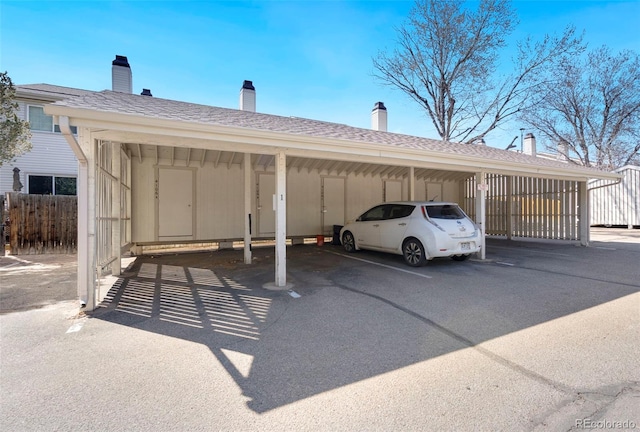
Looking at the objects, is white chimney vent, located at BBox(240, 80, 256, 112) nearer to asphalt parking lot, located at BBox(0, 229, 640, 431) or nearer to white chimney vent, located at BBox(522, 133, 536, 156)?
asphalt parking lot, located at BBox(0, 229, 640, 431)

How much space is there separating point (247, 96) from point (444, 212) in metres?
7.83

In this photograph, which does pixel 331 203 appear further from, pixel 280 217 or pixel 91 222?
pixel 91 222

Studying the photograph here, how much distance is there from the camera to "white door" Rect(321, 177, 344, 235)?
1298cm

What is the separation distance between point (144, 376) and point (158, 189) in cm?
841

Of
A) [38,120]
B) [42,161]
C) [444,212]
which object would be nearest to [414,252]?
[444,212]

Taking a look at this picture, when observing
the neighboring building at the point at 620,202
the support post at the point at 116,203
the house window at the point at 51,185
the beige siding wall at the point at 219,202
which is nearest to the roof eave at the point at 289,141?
the support post at the point at 116,203

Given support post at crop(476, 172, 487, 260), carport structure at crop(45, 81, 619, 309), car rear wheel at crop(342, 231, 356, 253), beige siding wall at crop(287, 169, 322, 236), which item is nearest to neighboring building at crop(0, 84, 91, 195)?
carport structure at crop(45, 81, 619, 309)

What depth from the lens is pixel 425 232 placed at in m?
7.29

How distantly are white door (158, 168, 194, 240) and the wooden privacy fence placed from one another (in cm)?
292

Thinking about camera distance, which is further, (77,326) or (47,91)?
(47,91)

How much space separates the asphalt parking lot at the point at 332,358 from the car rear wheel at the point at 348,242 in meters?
3.78

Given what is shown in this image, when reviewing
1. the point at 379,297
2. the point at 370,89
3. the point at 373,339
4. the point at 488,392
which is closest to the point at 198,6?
the point at 379,297

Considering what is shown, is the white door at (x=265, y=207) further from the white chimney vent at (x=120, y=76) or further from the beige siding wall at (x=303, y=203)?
the white chimney vent at (x=120, y=76)

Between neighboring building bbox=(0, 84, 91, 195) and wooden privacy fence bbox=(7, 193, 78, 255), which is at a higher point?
neighboring building bbox=(0, 84, 91, 195)
